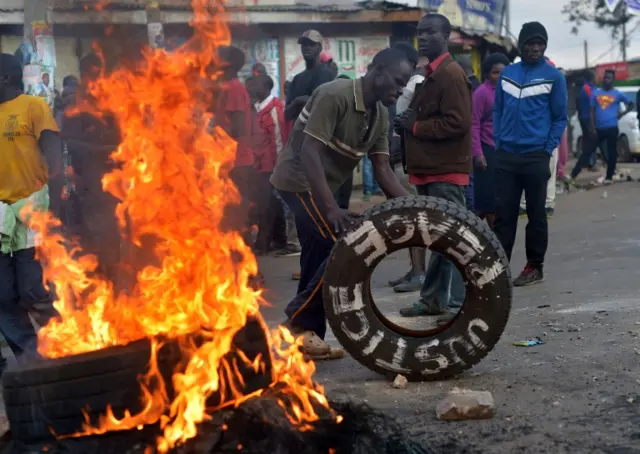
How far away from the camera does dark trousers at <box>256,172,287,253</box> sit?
11211mm

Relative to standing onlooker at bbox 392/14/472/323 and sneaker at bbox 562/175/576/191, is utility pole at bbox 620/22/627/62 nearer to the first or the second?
sneaker at bbox 562/175/576/191

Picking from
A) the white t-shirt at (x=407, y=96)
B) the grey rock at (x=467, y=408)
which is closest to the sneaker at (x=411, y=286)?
the white t-shirt at (x=407, y=96)

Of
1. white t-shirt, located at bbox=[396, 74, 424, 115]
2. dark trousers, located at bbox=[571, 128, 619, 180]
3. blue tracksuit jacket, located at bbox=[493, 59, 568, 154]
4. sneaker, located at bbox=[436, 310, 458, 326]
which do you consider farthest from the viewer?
dark trousers, located at bbox=[571, 128, 619, 180]

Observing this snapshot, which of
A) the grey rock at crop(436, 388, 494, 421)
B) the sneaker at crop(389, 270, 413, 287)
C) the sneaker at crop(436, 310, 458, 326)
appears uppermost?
the grey rock at crop(436, 388, 494, 421)

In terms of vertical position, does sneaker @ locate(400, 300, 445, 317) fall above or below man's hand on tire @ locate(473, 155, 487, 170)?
below

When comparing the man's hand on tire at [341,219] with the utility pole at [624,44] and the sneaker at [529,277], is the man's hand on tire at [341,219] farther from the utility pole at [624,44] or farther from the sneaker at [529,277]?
the utility pole at [624,44]

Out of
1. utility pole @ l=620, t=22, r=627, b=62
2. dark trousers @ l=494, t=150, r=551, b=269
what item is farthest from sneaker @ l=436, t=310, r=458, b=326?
utility pole @ l=620, t=22, r=627, b=62

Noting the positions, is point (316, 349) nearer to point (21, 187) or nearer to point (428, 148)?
point (428, 148)

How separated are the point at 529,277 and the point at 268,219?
4.02 metres

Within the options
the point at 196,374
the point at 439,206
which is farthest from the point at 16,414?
the point at 439,206

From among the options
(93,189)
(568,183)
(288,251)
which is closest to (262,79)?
(288,251)

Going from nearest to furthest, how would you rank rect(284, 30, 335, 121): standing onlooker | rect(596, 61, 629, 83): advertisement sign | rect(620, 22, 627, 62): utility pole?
rect(284, 30, 335, 121): standing onlooker
rect(596, 61, 629, 83): advertisement sign
rect(620, 22, 627, 62): utility pole

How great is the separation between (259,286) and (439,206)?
13.3 feet

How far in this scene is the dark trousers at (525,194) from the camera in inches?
317
